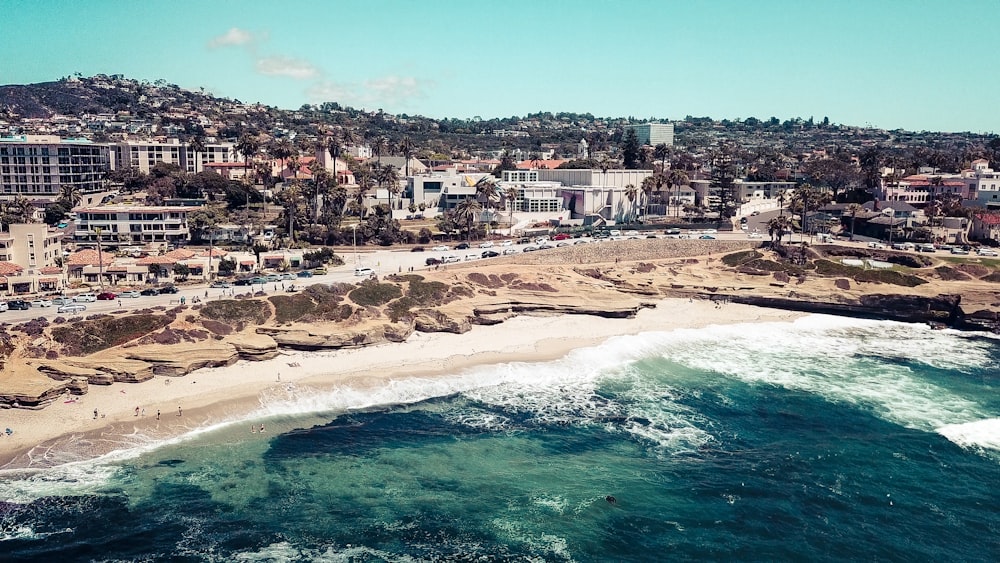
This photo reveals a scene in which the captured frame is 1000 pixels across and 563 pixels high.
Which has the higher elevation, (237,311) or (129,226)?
(129,226)

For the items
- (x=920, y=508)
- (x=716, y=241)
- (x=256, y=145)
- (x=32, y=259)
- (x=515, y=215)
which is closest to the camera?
(x=920, y=508)

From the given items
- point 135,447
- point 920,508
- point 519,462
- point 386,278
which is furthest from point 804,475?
point 386,278

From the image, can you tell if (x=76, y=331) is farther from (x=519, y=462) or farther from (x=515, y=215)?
(x=515, y=215)

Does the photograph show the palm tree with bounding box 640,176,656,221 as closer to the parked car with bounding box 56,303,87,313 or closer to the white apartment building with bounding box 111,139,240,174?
the parked car with bounding box 56,303,87,313

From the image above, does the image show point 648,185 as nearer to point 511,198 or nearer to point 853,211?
point 511,198

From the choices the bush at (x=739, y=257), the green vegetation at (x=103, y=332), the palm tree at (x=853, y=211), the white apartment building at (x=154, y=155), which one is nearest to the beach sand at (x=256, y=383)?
the green vegetation at (x=103, y=332)

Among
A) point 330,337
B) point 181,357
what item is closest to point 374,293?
Result: point 330,337
